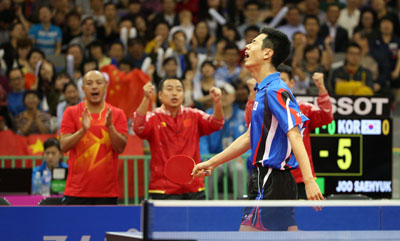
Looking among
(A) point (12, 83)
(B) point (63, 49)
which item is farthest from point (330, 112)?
(B) point (63, 49)

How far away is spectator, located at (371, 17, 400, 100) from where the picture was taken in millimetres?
12663

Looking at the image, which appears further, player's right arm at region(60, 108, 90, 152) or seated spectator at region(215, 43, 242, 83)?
seated spectator at region(215, 43, 242, 83)

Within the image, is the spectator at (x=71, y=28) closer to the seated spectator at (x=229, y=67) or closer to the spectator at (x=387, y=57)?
the seated spectator at (x=229, y=67)

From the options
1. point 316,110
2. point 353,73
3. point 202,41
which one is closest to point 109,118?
point 316,110

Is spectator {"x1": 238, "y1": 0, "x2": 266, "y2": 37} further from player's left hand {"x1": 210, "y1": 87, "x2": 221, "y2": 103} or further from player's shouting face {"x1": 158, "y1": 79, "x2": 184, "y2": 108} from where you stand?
player's left hand {"x1": 210, "y1": 87, "x2": 221, "y2": 103}

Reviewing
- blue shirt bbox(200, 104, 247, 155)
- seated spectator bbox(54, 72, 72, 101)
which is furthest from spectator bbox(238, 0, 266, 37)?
seated spectator bbox(54, 72, 72, 101)

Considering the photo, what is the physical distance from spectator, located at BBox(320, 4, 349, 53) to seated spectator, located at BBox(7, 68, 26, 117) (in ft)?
18.8

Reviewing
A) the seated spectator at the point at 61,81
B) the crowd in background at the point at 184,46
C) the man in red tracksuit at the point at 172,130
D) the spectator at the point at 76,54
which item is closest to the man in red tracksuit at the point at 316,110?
the man in red tracksuit at the point at 172,130

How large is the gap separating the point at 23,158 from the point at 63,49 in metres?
4.40

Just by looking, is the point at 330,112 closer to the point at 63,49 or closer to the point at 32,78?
the point at 32,78

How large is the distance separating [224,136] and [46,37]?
491cm

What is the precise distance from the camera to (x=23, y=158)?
954 centimetres

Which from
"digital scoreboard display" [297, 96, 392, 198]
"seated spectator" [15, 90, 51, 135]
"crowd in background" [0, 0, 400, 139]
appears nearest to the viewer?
"digital scoreboard display" [297, 96, 392, 198]

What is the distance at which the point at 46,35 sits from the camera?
1326cm
